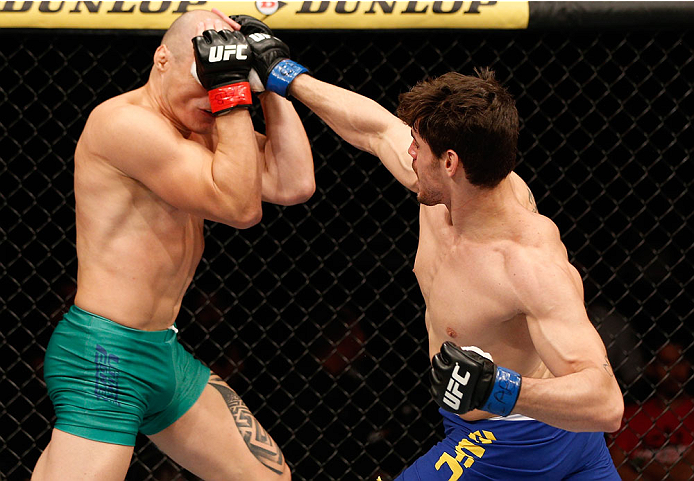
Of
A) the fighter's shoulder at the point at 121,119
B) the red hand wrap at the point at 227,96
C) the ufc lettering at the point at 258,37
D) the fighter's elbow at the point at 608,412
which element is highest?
the ufc lettering at the point at 258,37

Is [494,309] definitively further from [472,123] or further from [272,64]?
[272,64]

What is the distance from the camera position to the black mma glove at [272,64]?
1821mm

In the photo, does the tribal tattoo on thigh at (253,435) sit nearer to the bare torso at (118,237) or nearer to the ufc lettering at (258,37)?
the bare torso at (118,237)

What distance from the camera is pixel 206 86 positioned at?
5.58ft

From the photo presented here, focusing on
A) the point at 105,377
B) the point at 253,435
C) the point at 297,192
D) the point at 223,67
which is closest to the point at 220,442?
the point at 253,435

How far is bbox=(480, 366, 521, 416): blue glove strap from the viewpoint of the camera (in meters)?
1.33

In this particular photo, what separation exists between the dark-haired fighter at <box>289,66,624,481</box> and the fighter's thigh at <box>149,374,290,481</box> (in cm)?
41

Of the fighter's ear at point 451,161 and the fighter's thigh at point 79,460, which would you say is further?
the fighter's thigh at point 79,460

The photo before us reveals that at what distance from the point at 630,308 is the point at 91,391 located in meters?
2.16

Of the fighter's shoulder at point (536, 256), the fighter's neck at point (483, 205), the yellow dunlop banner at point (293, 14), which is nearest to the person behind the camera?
the fighter's shoulder at point (536, 256)

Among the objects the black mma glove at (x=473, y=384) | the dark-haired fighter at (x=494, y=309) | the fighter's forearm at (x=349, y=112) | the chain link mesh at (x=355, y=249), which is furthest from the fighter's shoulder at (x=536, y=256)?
the chain link mesh at (x=355, y=249)

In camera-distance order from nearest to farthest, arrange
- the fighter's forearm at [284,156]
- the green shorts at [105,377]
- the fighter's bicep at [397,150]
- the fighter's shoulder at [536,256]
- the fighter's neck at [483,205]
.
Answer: the fighter's shoulder at [536,256]
the fighter's neck at [483,205]
the green shorts at [105,377]
the fighter's bicep at [397,150]
the fighter's forearm at [284,156]

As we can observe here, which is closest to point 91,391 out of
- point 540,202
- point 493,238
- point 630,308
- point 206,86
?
point 206,86

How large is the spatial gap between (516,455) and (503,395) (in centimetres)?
37
